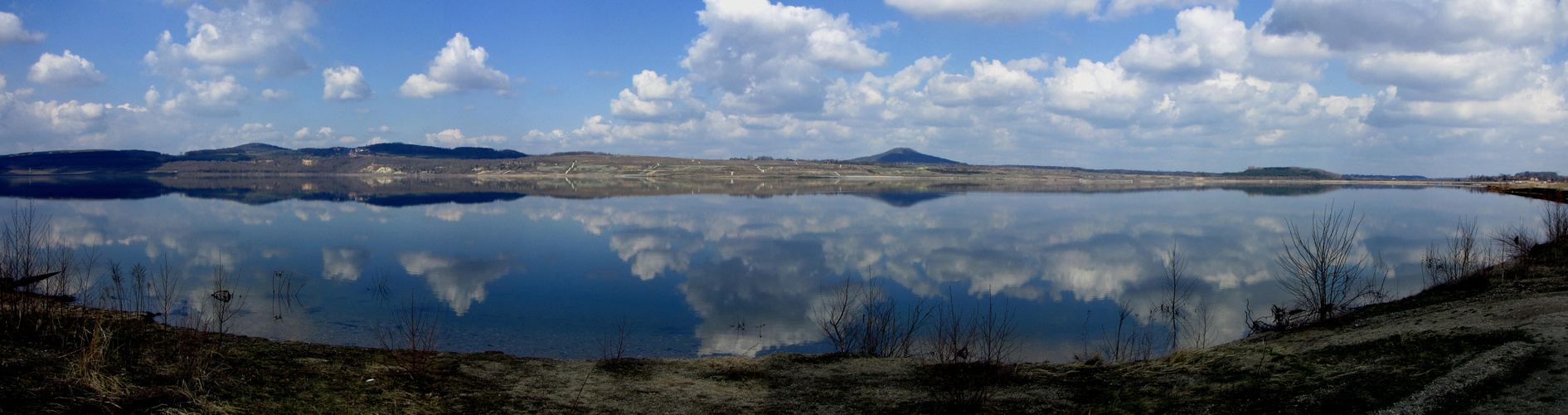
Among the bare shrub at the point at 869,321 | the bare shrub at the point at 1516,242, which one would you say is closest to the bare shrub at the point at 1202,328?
the bare shrub at the point at 869,321

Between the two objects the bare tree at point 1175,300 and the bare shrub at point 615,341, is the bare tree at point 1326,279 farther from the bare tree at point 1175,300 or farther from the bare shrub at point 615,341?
the bare shrub at point 615,341

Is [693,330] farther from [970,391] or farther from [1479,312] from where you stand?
[1479,312]

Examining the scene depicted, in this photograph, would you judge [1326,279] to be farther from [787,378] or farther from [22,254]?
[22,254]

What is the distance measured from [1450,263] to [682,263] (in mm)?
22172

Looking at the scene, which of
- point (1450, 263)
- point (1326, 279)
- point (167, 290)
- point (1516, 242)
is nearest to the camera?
point (1326, 279)

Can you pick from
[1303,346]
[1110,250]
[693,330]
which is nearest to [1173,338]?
[1303,346]

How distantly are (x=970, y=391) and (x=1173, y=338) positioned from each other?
7543 millimetres

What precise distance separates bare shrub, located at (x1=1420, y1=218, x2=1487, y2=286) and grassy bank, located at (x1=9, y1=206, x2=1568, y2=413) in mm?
8827

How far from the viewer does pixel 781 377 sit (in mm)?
8633

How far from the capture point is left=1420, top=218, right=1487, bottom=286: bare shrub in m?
16.9

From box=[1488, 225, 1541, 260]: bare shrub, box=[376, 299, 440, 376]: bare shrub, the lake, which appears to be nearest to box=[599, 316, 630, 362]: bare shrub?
the lake

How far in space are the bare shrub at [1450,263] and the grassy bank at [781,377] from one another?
883cm

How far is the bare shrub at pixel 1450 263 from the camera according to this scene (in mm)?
16875

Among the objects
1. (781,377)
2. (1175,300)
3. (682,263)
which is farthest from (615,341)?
(1175,300)
